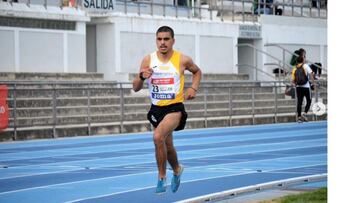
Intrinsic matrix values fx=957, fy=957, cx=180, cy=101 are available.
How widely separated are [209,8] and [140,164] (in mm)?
20738

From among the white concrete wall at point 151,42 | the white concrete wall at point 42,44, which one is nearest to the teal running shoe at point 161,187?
the white concrete wall at point 42,44

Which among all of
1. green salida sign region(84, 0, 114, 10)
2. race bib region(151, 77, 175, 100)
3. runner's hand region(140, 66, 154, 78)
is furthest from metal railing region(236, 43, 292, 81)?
runner's hand region(140, 66, 154, 78)

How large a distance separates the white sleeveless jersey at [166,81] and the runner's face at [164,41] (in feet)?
0.56

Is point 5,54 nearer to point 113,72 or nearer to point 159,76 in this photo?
point 113,72

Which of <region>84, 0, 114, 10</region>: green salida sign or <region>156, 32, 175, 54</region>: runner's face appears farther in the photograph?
<region>84, 0, 114, 10</region>: green salida sign

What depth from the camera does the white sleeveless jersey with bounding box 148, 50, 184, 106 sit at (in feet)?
32.7

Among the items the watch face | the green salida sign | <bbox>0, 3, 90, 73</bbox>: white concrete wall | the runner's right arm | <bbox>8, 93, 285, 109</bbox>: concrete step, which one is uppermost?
the green salida sign

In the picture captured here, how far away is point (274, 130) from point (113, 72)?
7444 millimetres

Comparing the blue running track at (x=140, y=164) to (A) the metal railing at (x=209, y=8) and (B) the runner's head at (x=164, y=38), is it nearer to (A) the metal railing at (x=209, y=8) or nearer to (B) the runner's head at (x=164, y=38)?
(B) the runner's head at (x=164, y=38)

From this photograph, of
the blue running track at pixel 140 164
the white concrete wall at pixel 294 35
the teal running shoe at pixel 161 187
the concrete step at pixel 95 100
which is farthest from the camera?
the white concrete wall at pixel 294 35

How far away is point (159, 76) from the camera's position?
9953 millimetres

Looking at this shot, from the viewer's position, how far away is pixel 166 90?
393 inches

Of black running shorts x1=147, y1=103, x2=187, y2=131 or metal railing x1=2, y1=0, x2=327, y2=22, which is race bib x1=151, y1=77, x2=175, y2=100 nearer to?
black running shorts x1=147, y1=103, x2=187, y2=131

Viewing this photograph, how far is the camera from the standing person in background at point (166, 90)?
9.85m
